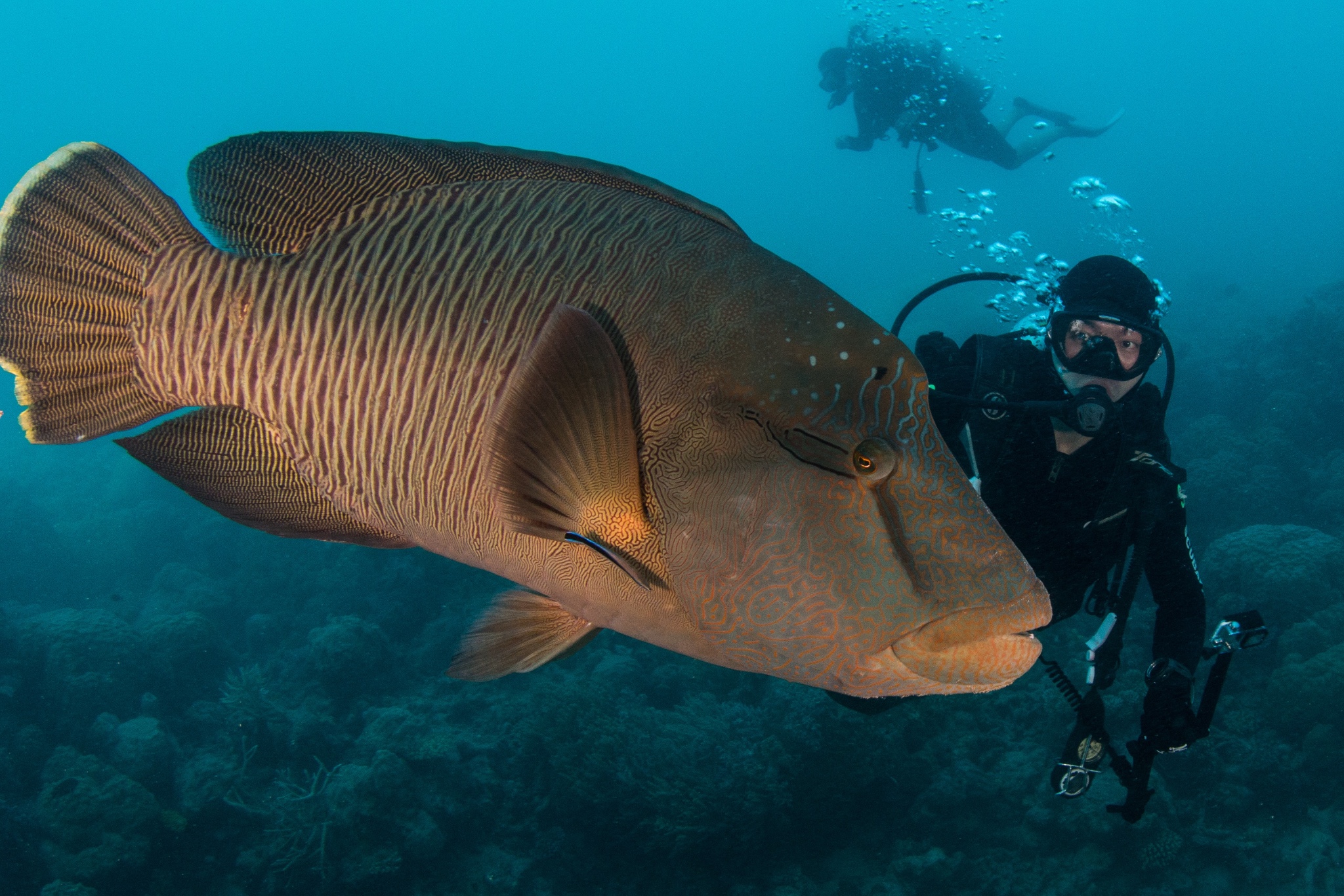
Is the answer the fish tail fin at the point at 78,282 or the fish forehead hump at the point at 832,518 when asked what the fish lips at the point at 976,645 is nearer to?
the fish forehead hump at the point at 832,518

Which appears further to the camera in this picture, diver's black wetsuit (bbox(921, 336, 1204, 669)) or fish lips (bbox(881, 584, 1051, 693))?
diver's black wetsuit (bbox(921, 336, 1204, 669))

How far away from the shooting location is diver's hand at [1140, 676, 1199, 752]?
10.2 ft

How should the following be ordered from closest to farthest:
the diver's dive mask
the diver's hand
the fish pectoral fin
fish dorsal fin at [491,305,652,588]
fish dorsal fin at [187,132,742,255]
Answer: fish dorsal fin at [491,305,652,588], fish dorsal fin at [187,132,742,255], the fish pectoral fin, the diver's hand, the diver's dive mask

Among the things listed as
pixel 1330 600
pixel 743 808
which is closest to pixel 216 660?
pixel 743 808

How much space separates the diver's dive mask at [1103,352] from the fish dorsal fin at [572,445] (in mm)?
3055

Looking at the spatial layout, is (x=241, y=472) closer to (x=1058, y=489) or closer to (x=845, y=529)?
(x=845, y=529)

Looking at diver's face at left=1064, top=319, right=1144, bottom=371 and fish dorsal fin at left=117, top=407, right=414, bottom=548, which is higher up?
diver's face at left=1064, top=319, right=1144, bottom=371

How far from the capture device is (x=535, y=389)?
1.03 metres

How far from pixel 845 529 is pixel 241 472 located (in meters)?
1.22

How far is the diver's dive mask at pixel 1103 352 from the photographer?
3.27m

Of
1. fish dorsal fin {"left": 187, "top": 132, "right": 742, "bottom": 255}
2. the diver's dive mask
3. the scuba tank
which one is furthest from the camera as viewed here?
the scuba tank

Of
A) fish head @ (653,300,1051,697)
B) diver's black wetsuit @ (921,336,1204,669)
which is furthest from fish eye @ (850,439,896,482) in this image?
diver's black wetsuit @ (921,336,1204,669)

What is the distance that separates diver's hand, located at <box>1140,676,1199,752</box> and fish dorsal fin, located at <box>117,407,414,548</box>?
351 centimetres

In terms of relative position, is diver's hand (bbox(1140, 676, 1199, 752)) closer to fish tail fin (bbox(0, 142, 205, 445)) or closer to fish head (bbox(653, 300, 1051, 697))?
fish head (bbox(653, 300, 1051, 697))
